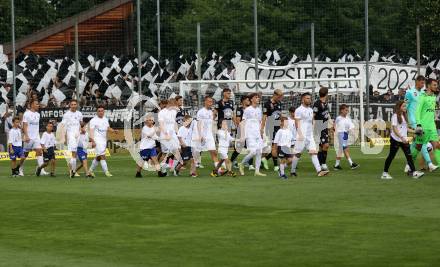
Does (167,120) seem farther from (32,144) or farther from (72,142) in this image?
(32,144)

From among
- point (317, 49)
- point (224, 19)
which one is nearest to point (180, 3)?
point (224, 19)

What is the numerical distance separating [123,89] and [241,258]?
31397 millimetres

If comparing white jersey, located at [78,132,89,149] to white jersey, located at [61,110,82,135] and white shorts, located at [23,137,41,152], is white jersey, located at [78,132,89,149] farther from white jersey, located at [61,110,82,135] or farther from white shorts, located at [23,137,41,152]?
white shorts, located at [23,137,41,152]

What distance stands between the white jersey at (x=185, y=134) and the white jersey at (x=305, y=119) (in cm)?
300

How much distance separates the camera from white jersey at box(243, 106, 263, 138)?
2822cm

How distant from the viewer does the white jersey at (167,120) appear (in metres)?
28.9

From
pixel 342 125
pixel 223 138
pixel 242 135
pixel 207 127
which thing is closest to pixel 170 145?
pixel 207 127

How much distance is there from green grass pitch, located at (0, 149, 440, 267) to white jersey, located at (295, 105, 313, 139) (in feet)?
4.70

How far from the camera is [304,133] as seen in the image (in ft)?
91.2

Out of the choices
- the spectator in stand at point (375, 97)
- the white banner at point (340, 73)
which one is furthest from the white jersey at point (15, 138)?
the spectator in stand at point (375, 97)

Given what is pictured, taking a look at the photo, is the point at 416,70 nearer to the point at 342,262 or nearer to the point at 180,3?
the point at 180,3

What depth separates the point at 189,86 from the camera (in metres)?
43.1

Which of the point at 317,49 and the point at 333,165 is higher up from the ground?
the point at 317,49

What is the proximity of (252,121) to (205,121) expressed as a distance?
Result: 1216 millimetres
